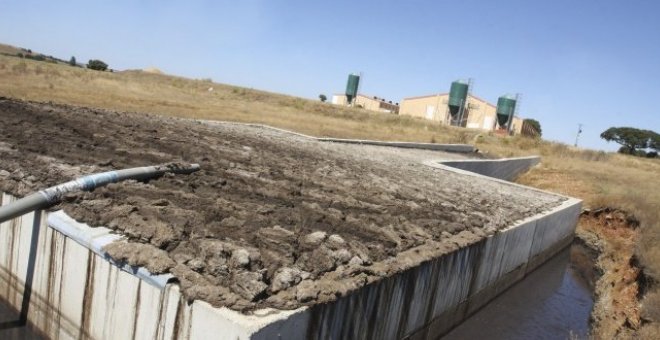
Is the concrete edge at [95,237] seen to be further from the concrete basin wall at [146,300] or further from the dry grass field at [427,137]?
the dry grass field at [427,137]

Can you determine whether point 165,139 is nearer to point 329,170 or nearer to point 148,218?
point 329,170

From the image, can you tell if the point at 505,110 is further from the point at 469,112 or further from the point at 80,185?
the point at 80,185

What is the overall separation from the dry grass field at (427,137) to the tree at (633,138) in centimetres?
3658

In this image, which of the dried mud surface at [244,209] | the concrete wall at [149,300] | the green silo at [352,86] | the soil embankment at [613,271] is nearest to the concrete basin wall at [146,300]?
the concrete wall at [149,300]

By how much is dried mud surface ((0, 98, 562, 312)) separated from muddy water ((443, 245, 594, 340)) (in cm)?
151

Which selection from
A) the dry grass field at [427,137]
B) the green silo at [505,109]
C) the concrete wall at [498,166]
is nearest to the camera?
the dry grass field at [427,137]

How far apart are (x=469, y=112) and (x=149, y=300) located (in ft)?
182

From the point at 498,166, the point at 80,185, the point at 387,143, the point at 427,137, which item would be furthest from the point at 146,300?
the point at 427,137

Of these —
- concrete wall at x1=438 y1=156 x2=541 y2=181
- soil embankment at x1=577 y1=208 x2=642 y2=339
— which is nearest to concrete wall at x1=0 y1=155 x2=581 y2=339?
soil embankment at x1=577 y1=208 x2=642 y2=339

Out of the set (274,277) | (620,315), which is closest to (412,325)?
(274,277)

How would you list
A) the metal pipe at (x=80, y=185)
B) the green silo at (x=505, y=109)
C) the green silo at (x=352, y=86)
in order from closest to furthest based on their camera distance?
the metal pipe at (x=80, y=185)
the green silo at (x=505, y=109)
the green silo at (x=352, y=86)

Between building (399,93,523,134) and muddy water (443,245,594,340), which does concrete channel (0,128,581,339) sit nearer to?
muddy water (443,245,594,340)

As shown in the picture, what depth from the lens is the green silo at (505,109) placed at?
168ft

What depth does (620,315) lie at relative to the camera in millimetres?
8250
